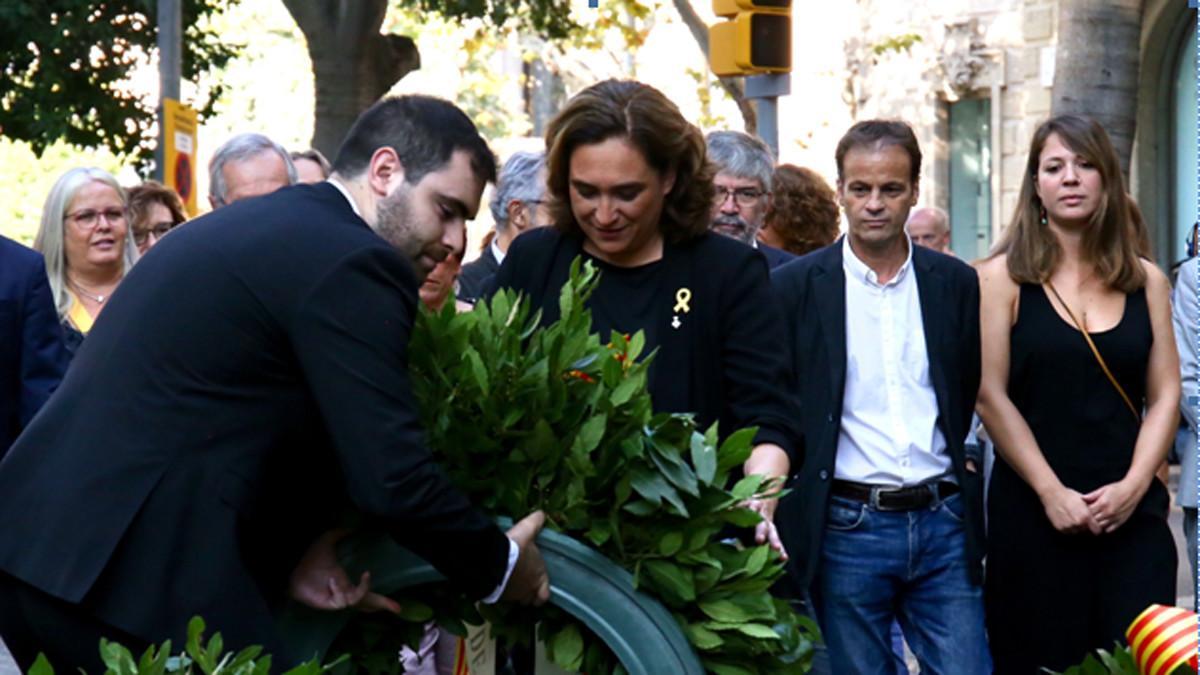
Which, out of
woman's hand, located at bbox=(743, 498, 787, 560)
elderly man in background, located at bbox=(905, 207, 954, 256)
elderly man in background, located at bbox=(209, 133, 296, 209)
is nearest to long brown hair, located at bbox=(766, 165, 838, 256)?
elderly man in background, located at bbox=(209, 133, 296, 209)

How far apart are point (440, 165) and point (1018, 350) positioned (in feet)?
9.06

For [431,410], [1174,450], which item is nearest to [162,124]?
[1174,450]

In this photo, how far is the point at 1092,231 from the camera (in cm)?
639

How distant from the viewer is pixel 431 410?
3.90 metres

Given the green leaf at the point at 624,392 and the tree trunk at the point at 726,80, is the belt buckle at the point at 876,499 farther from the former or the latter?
the tree trunk at the point at 726,80

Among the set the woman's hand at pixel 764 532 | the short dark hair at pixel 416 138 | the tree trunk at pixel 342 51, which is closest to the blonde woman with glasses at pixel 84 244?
the short dark hair at pixel 416 138

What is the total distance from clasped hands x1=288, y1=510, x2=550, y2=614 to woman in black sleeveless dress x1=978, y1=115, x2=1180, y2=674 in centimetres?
272

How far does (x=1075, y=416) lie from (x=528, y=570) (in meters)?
2.89

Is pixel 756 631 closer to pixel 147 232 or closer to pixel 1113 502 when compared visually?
pixel 1113 502

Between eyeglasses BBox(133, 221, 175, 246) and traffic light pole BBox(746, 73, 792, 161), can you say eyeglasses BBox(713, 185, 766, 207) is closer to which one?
eyeglasses BBox(133, 221, 175, 246)

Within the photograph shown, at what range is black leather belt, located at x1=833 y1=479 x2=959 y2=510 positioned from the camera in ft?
19.4

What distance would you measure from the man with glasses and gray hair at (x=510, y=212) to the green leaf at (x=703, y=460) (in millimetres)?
3468

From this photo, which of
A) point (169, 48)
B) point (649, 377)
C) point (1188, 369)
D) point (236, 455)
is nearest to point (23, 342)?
point (649, 377)

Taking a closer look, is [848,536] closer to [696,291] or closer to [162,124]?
[696,291]
